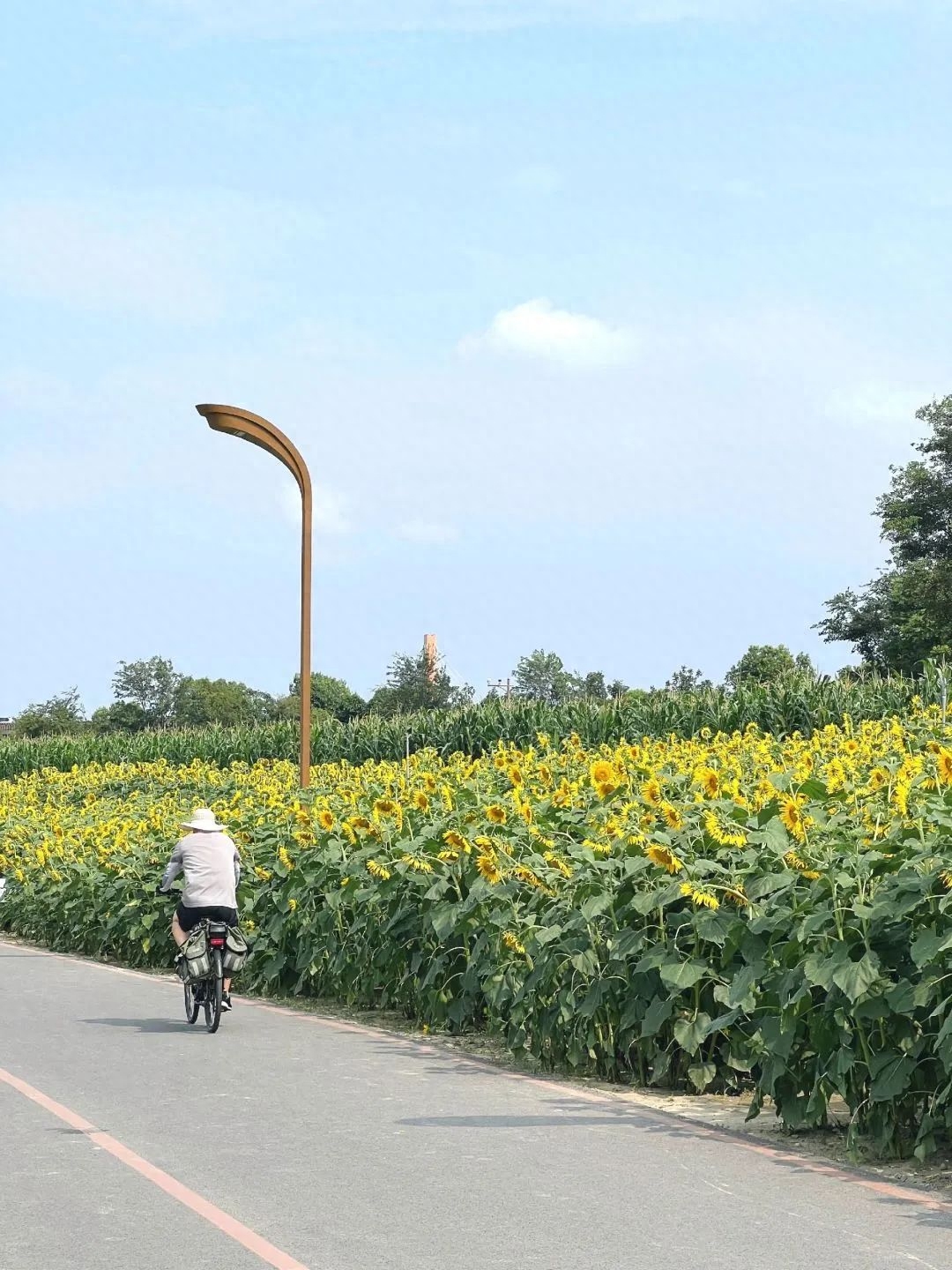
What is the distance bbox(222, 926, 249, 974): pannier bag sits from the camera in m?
14.2

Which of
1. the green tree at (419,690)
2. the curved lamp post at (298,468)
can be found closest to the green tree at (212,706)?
the green tree at (419,690)

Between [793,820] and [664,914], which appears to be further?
Answer: [664,914]

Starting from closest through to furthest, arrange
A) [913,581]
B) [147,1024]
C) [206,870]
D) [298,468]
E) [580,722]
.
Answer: [147,1024], [206,870], [298,468], [580,722], [913,581]

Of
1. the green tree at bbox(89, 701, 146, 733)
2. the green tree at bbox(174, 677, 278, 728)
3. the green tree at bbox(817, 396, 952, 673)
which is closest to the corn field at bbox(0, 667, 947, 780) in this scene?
the green tree at bbox(817, 396, 952, 673)

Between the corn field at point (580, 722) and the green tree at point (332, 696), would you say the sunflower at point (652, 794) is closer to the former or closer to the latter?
the corn field at point (580, 722)

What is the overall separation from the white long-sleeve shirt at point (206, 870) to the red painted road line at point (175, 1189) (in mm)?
3951

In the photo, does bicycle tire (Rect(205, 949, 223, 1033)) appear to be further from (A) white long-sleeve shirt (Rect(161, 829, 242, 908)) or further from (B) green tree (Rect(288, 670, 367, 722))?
(B) green tree (Rect(288, 670, 367, 722))

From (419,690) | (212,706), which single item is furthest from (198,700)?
(419,690)

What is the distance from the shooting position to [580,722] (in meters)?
32.7

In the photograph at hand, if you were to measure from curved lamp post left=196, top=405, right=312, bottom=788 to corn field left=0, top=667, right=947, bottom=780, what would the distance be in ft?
15.5

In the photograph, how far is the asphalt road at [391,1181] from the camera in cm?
650

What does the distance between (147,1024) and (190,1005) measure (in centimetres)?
39

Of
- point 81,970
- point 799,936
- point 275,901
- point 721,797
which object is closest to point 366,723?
point 81,970

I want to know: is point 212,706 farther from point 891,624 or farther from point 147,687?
point 891,624
